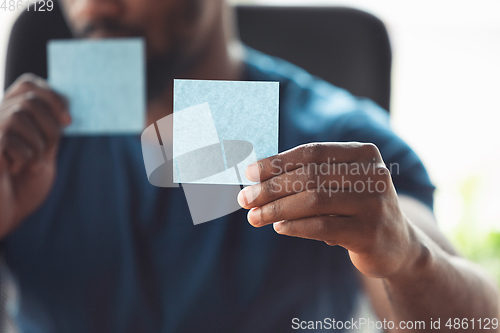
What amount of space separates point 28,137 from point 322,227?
42 cm

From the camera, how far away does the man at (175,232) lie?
44 centimetres

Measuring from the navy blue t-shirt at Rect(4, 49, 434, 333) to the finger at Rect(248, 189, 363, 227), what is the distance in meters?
0.11

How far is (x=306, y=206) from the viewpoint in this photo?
12.7 inches

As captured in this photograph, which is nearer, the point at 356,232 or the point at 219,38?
the point at 356,232

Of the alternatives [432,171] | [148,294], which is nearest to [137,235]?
[148,294]

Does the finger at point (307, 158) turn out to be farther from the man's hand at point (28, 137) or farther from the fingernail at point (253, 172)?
the man's hand at point (28, 137)

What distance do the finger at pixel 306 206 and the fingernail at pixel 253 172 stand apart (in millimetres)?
27

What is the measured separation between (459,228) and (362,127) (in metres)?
0.23

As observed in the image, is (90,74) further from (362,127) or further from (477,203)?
(477,203)

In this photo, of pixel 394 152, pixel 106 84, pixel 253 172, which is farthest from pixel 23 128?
pixel 394 152

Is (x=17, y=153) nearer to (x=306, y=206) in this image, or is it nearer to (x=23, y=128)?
(x=23, y=128)

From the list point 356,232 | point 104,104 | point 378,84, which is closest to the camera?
point 356,232

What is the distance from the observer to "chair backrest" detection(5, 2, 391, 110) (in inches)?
19.2

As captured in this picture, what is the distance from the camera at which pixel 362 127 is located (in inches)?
17.7
